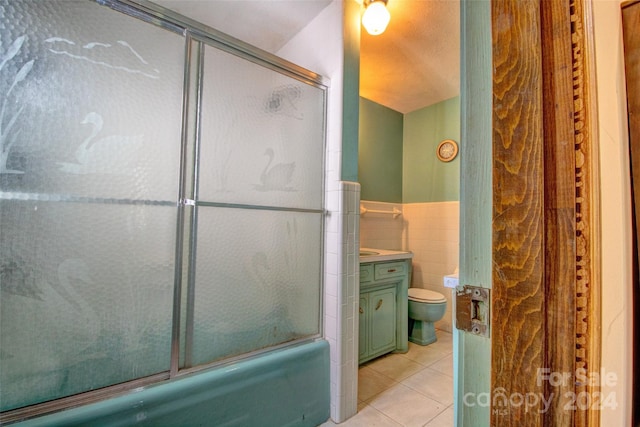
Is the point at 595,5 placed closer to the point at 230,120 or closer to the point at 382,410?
the point at 230,120

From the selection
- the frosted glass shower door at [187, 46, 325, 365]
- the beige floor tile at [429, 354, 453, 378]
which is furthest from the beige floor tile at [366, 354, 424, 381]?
the frosted glass shower door at [187, 46, 325, 365]

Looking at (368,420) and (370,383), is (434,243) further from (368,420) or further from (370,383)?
(368,420)

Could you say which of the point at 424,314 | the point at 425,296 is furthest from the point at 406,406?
the point at 425,296

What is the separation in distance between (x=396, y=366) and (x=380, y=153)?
2139mm

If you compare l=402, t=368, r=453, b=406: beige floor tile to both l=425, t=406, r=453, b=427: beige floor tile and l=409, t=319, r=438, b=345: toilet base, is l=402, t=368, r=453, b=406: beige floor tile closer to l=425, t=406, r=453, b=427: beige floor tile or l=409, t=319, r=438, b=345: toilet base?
l=425, t=406, r=453, b=427: beige floor tile

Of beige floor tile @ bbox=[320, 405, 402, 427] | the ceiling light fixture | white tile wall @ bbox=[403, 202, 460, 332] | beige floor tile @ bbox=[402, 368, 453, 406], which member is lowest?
beige floor tile @ bbox=[320, 405, 402, 427]

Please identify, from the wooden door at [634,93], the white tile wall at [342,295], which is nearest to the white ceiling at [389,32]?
the white tile wall at [342,295]

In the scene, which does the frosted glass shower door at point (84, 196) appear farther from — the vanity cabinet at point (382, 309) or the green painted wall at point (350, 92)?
the vanity cabinet at point (382, 309)

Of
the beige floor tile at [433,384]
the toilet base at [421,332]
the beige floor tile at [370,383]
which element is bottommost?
the beige floor tile at [370,383]

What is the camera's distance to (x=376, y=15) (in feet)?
5.32

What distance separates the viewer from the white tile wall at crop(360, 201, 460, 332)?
297 centimetres

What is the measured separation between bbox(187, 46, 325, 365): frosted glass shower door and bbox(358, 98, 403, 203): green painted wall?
4.47 feet

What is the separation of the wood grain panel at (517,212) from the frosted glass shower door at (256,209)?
1.20 metres

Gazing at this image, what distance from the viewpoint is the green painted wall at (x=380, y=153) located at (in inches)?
119
